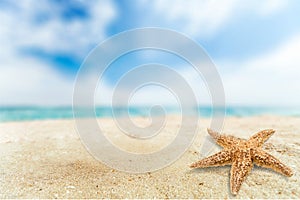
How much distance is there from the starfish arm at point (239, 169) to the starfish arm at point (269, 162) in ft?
0.49

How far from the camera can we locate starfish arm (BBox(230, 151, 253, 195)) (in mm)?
3114

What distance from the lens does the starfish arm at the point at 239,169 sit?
10.2 ft

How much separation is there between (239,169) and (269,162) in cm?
60

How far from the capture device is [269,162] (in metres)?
3.49

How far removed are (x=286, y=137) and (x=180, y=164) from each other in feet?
10.6

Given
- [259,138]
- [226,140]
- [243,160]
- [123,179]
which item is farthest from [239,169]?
[123,179]

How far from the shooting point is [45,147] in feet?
17.5

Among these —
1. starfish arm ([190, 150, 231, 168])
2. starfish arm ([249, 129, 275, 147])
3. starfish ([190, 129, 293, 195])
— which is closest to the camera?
starfish ([190, 129, 293, 195])

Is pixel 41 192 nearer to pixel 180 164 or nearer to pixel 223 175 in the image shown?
pixel 180 164

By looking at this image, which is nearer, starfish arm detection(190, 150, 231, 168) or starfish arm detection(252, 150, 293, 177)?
starfish arm detection(252, 150, 293, 177)

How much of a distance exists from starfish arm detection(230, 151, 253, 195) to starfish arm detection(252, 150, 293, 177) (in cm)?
15

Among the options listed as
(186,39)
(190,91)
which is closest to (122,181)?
(190,91)

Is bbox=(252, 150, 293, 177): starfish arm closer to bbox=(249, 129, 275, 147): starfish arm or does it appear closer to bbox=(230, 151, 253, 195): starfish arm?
bbox=(230, 151, 253, 195): starfish arm

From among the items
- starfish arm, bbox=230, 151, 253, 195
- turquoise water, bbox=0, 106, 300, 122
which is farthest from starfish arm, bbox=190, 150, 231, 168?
turquoise water, bbox=0, 106, 300, 122
